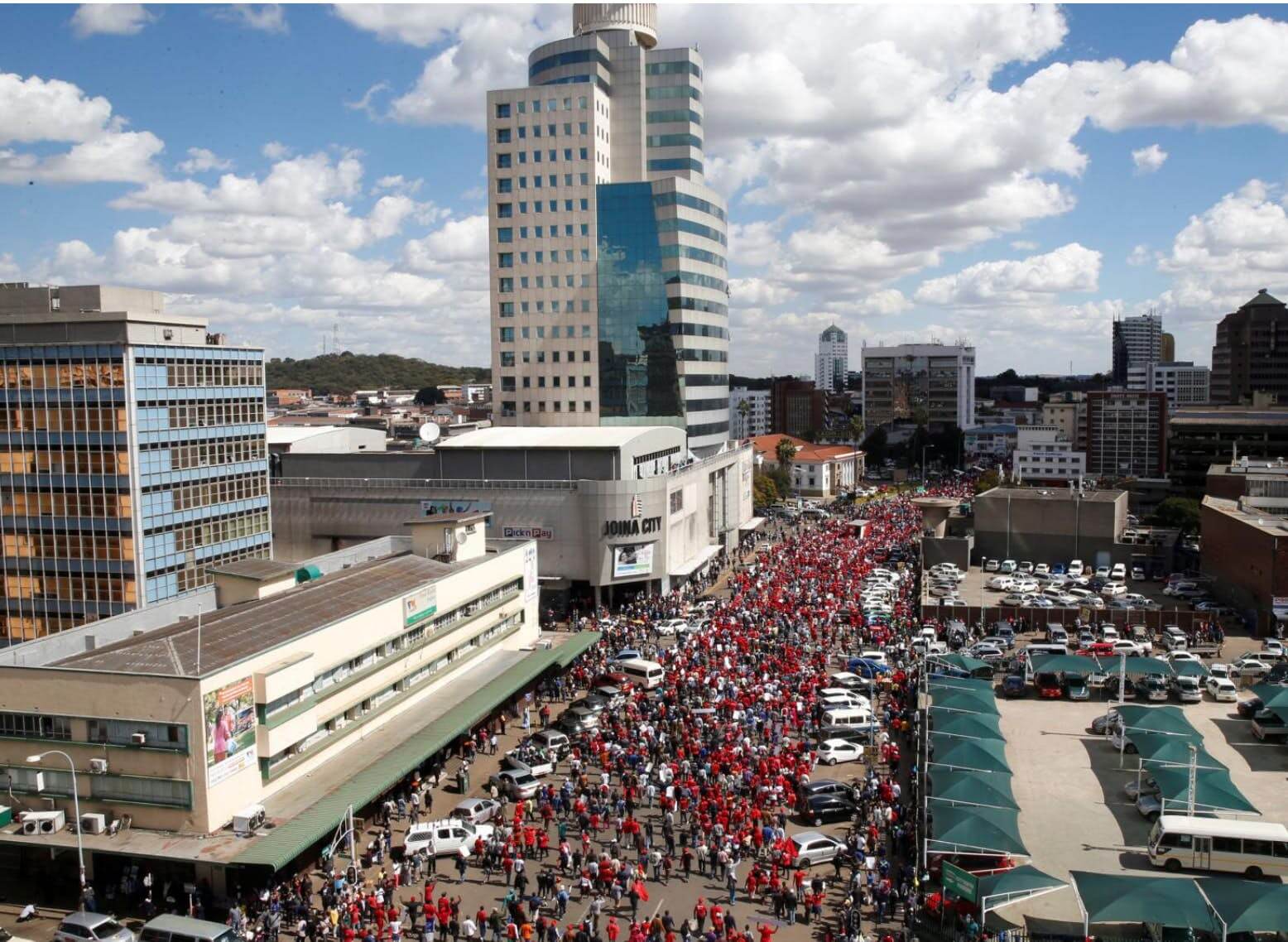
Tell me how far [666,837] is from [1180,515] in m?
78.8

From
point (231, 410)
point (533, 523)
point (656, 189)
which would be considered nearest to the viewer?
point (231, 410)

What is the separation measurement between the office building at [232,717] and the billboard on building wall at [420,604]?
0.24ft

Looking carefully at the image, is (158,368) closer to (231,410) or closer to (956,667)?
(231,410)

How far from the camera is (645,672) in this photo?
41.9 m

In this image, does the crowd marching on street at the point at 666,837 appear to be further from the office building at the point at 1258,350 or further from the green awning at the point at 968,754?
the office building at the point at 1258,350

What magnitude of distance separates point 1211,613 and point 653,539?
2854 cm

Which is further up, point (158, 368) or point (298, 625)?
point (158, 368)

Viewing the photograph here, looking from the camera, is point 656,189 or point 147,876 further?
point 656,189

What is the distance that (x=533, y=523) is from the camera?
5728 centimetres

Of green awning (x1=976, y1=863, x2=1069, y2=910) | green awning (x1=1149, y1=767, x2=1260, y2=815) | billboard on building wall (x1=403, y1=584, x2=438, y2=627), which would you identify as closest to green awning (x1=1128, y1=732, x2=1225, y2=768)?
green awning (x1=1149, y1=767, x2=1260, y2=815)

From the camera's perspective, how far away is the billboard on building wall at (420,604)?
1337 inches

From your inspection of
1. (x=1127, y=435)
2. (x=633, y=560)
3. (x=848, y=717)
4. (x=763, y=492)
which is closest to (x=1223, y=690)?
(x=848, y=717)

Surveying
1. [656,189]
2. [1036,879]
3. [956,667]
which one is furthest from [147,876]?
[656,189]

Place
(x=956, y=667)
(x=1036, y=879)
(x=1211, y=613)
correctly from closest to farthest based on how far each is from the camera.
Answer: (x=1036, y=879), (x=956, y=667), (x=1211, y=613)
